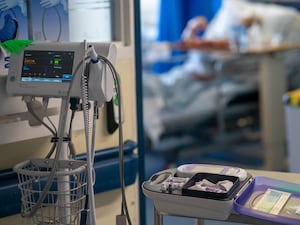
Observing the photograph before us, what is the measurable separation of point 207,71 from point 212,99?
0.73 feet

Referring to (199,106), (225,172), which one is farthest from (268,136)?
(225,172)

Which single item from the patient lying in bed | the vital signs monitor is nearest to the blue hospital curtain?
the patient lying in bed

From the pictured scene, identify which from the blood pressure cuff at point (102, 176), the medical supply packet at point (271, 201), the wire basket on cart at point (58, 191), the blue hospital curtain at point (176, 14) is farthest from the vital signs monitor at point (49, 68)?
the blue hospital curtain at point (176, 14)

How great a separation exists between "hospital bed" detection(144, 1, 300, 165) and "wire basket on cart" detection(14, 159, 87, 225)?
2423mm

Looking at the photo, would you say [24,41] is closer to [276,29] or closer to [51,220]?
[51,220]

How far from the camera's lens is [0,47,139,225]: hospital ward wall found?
5.87ft

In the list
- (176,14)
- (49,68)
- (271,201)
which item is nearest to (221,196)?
(271,201)

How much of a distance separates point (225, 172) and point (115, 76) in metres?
0.40

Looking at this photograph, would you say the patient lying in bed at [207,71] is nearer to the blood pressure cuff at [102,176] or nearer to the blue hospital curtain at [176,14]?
the blue hospital curtain at [176,14]

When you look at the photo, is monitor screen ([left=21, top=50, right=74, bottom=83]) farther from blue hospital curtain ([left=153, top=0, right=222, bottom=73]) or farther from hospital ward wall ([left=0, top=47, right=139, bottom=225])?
blue hospital curtain ([left=153, top=0, right=222, bottom=73])

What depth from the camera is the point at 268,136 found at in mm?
4094

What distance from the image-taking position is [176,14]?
4277mm

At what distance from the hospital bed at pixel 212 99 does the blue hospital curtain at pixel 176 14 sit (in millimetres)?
123

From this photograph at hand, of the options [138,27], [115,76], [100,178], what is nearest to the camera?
[115,76]
